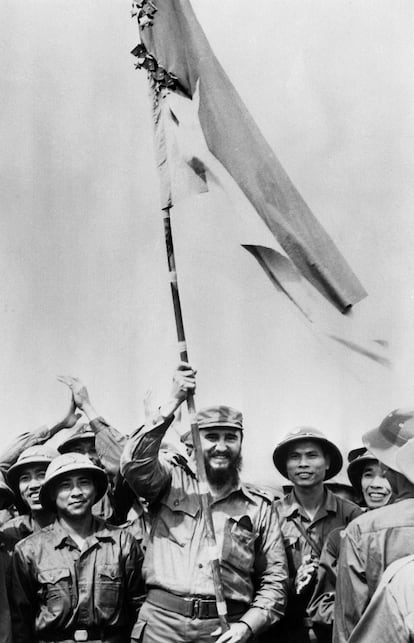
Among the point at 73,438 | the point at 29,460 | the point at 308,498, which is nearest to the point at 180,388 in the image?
the point at 308,498

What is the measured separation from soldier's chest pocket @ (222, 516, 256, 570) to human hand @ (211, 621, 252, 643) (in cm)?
37

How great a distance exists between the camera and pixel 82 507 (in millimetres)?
5707

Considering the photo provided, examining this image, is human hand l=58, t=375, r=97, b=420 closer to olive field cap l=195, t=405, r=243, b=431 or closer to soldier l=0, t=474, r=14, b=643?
olive field cap l=195, t=405, r=243, b=431

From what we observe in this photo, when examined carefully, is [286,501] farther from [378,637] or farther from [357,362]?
[378,637]

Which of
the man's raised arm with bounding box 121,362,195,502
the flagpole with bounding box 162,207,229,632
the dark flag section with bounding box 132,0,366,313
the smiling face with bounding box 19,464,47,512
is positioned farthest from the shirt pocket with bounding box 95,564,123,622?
the dark flag section with bounding box 132,0,366,313

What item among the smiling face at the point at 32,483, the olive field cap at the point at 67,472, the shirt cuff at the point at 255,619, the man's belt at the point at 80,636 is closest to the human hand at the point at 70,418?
the smiling face at the point at 32,483

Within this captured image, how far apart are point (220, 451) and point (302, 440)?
1.06 m

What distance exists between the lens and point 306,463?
6.55 m

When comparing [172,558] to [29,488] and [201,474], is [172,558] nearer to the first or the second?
[201,474]

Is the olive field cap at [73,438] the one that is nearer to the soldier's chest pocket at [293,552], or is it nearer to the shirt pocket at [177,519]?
the shirt pocket at [177,519]

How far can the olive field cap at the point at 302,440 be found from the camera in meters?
6.59

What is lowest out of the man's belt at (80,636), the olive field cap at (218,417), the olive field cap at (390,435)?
the man's belt at (80,636)

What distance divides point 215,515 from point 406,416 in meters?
1.48

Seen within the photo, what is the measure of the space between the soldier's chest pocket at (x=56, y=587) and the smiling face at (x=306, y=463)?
193 cm
